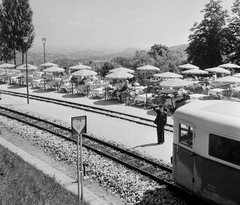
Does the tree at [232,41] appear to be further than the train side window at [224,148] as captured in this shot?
Yes

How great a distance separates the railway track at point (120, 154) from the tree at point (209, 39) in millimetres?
32338

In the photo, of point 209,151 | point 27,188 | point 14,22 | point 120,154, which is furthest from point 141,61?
point 27,188

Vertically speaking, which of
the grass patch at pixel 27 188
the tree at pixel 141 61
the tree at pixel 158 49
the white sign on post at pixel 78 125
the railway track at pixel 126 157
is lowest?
the railway track at pixel 126 157

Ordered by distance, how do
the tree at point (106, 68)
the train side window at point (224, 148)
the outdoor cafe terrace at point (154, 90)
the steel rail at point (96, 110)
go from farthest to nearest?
the tree at point (106, 68) → the outdoor cafe terrace at point (154, 90) → the steel rail at point (96, 110) → the train side window at point (224, 148)

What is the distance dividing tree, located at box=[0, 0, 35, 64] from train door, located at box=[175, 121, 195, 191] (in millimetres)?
38415

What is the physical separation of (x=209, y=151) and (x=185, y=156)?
2.79 feet

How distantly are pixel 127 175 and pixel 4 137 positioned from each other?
22.5 feet

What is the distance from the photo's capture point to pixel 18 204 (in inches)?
214

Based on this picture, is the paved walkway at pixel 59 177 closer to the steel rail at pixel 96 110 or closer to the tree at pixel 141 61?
the steel rail at pixel 96 110

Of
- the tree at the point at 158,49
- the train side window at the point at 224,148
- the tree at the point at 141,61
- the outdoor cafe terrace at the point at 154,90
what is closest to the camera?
the train side window at the point at 224,148

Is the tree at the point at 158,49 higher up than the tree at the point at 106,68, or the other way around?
the tree at the point at 158,49

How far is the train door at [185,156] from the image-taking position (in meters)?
7.07

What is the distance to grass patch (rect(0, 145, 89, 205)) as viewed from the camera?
5.73 m

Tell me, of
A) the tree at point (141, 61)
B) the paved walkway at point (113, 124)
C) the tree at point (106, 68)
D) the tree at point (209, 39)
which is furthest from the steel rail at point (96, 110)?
the tree at point (209, 39)
